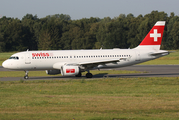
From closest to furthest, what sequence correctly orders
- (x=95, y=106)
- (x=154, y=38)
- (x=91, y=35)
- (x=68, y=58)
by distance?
(x=95, y=106) < (x=68, y=58) < (x=154, y=38) < (x=91, y=35)

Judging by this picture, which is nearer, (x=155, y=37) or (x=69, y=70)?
(x=69, y=70)

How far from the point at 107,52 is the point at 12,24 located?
95.6 meters

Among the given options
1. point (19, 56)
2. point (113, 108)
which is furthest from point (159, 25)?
point (113, 108)

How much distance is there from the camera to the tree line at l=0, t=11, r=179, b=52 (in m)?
107

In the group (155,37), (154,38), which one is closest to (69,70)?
(154,38)

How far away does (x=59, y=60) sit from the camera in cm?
2945

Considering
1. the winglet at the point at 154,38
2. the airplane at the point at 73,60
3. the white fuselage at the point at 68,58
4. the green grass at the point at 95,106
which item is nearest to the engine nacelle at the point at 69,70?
the airplane at the point at 73,60

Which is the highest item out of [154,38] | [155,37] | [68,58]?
[155,37]

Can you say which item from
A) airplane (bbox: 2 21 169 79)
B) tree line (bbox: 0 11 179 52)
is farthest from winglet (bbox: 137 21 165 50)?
tree line (bbox: 0 11 179 52)

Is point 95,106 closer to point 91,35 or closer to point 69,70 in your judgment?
point 69,70

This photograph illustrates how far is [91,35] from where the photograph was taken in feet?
390

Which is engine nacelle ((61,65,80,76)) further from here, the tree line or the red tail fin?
the tree line

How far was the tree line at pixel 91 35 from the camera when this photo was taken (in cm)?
10725

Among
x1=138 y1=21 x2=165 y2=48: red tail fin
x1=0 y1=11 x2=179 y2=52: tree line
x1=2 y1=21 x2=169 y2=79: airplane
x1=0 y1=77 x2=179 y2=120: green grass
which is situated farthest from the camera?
x1=0 y1=11 x2=179 y2=52: tree line
